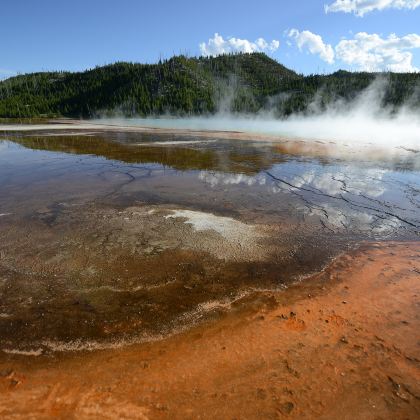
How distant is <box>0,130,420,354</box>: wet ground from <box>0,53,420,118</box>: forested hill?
64.5 meters

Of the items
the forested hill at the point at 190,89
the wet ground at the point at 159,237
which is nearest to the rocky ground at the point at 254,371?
the wet ground at the point at 159,237

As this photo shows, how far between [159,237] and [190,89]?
90.4 metres

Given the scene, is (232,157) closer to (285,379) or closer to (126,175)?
(126,175)

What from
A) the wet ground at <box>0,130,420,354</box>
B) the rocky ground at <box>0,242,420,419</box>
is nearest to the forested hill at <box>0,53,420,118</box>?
the wet ground at <box>0,130,420,354</box>

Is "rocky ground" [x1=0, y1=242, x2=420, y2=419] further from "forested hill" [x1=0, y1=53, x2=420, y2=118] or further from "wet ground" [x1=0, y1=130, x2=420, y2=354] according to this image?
"forested hill" [x1=0, y1=53, x2=420, y2=118]

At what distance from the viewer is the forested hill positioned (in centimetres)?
7612

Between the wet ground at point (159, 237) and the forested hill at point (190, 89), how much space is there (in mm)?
64484

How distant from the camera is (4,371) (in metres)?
3.35

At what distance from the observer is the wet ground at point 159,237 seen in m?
4.24

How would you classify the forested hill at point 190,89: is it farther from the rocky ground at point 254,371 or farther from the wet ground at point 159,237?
the rocky ground at point 254,371

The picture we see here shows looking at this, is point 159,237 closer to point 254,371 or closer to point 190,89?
point 254,371

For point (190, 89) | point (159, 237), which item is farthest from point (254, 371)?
point (190, 89)

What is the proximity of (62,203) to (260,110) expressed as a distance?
74.1m

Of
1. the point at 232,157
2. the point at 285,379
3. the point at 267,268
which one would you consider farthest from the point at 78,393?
the point at 232,157
